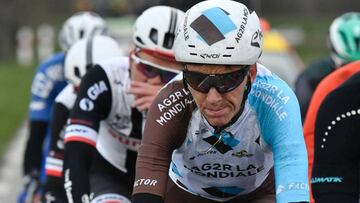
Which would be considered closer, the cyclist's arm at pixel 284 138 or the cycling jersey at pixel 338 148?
the cyclist's arm at pixel 284 138

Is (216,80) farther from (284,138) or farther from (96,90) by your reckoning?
(96,90)

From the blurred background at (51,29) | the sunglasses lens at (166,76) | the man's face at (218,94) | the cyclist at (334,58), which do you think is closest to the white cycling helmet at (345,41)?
the cyclist at (334,58)

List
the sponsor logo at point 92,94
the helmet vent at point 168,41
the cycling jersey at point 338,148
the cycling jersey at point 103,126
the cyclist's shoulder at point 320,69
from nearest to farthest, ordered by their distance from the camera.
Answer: the cycling jersey at point 338,148 → the cycling jersey at point 103,126 → the sponsor logo at point 92,94 → the helmet vent at point 168,41 → the cyclist's shoulder at point 320,69

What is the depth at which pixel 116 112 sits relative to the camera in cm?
633

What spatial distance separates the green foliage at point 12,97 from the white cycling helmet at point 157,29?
1088cm

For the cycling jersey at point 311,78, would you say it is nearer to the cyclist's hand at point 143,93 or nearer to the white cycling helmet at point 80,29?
the white cycling helmet at point 80,29

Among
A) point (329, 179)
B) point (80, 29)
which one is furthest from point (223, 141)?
point (80, 29)

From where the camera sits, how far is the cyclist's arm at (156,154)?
454 cm

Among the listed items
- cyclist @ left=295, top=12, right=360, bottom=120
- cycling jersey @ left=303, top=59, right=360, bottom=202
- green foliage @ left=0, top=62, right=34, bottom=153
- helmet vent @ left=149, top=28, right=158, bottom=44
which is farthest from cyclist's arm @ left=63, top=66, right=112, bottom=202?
green foliage @ left=0, top=62, right=34, bottom=153

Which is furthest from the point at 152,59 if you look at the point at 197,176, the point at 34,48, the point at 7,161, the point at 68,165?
the point at 34,48

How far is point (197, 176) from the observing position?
5082 millimetres

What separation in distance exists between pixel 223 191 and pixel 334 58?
138 inches

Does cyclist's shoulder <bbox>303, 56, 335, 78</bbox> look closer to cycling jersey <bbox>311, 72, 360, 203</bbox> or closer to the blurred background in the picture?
cycling jersey <bbox>311, 72, 360, 203</bbox>

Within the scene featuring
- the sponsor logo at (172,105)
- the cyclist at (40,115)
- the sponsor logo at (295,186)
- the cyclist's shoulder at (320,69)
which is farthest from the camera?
the cyclist at (40,115)
